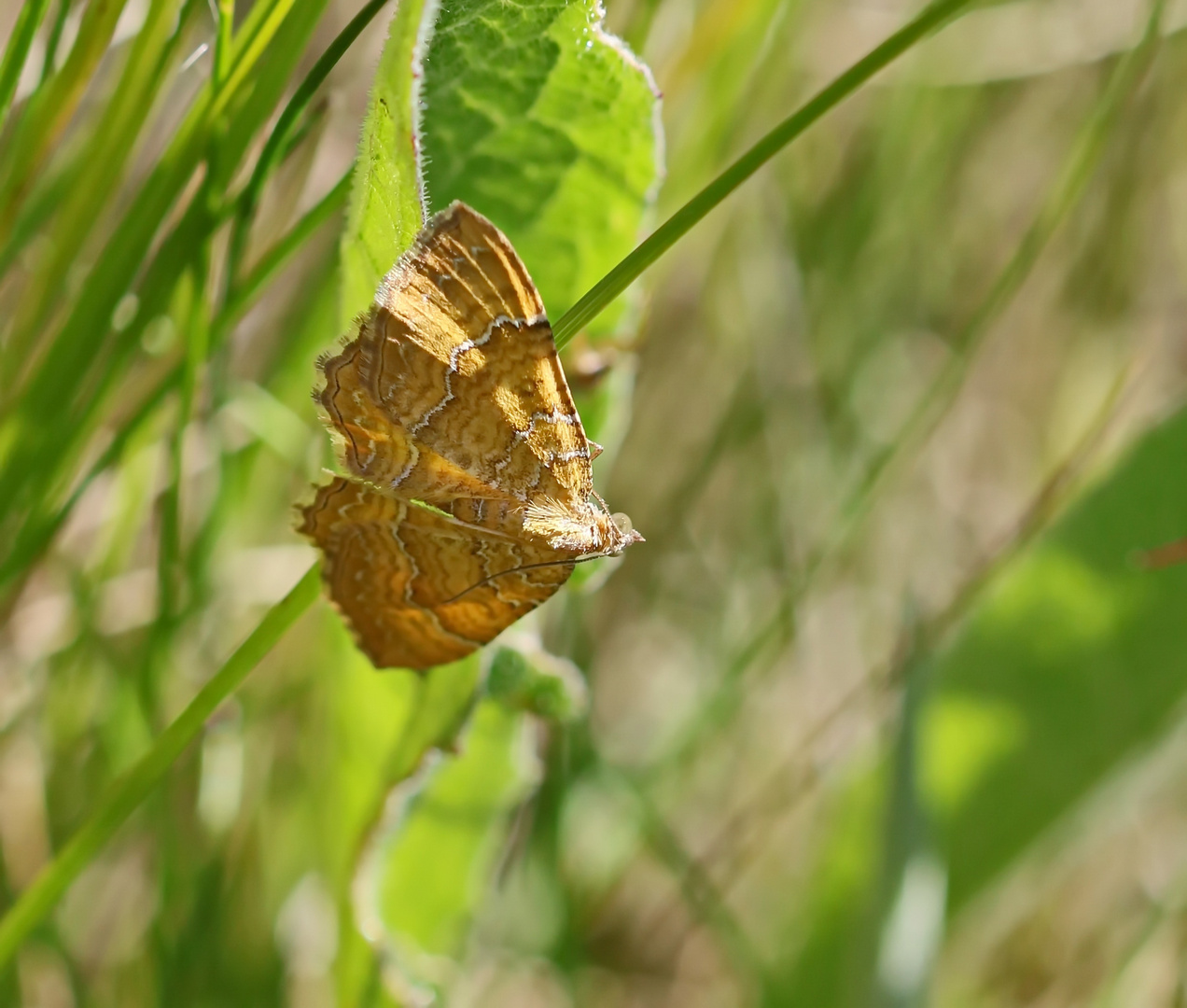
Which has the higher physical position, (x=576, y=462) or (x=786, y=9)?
(x=786, y=9)

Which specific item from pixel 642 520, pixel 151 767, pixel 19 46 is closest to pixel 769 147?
pixel 19 46

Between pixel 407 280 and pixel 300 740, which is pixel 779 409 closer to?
pixel 300 740

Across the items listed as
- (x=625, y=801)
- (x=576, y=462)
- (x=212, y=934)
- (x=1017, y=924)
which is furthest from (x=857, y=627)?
(x=576, y=462)

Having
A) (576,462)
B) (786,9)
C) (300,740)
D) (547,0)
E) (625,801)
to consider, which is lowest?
(300,740)

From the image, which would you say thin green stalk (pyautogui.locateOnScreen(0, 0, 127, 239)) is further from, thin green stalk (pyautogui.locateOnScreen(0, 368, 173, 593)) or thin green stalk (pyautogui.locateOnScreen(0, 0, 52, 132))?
thin green stalk (pyautogui.locateOnScreen(0, 368, 173, 593))

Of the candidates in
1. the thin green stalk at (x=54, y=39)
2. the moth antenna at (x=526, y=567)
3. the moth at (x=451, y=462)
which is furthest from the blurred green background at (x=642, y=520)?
the moth antenna at (x=526, y=567)

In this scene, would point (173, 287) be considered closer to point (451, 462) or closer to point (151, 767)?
point (451, 462)

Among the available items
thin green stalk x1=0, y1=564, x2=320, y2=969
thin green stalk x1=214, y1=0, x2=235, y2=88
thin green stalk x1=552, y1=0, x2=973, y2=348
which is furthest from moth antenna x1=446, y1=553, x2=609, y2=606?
thin green stalk x1=214, y1=0, x2=235, y2=88
